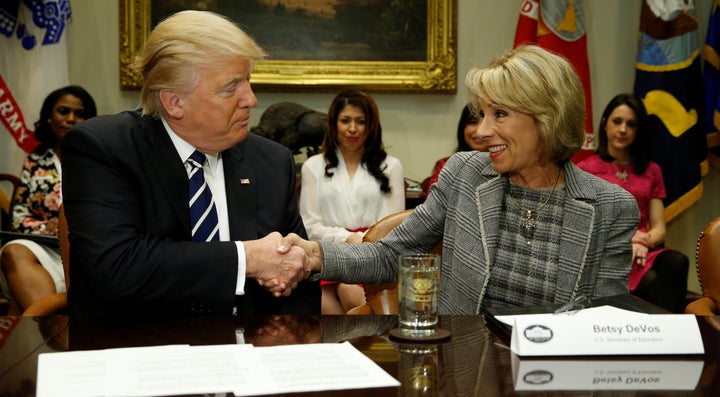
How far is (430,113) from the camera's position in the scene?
615 cm

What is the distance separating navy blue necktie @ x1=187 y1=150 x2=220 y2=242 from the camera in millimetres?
2170

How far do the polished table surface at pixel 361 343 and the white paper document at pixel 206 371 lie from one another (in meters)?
0.04

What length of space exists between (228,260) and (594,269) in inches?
39.5

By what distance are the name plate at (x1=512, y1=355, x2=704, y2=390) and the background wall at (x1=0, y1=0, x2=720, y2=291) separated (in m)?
4.76

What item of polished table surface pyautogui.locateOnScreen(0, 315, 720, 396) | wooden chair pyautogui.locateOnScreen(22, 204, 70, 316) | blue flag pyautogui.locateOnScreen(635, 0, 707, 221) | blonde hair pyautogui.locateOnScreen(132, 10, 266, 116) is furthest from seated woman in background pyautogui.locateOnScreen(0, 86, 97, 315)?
blue flag pyautogui.locateOnScreen(635, 0, 707, 221)

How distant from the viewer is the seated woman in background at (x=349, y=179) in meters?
5.09

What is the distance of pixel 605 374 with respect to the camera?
1372mm

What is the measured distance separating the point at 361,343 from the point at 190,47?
104 centimetres

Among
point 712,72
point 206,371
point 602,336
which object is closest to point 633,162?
point 712,72

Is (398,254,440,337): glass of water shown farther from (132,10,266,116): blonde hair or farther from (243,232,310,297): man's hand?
(132,10,266,116): blonde hair

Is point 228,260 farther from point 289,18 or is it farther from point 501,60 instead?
point 289,18

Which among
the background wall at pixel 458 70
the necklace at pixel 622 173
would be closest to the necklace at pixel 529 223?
the necklace at pixel 622 173

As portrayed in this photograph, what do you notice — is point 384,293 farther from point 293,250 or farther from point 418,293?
point 418,293

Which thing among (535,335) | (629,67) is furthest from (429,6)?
(535,335)
